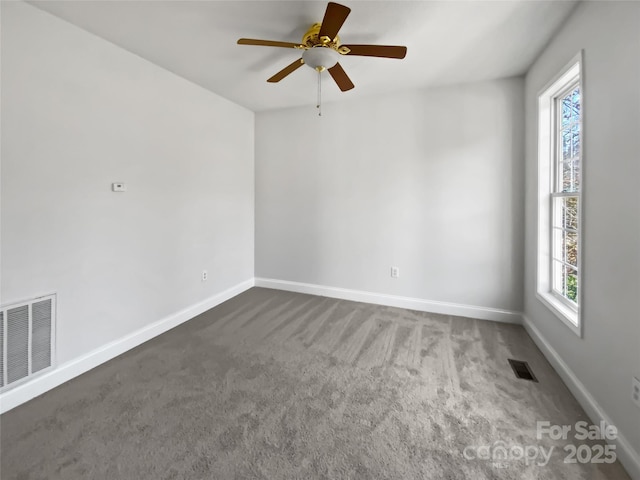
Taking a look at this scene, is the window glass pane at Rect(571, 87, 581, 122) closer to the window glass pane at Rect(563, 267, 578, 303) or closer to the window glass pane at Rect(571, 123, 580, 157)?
the window glass pane at Rect(571, 123, 580, 157)

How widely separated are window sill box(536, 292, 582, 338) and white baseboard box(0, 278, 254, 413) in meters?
3.42

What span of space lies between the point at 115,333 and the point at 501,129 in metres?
4.22

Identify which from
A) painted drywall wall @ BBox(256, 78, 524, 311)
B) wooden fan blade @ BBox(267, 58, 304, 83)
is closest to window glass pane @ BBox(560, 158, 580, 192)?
painted drywall wall @ BBox(256, 78, 524, 311)

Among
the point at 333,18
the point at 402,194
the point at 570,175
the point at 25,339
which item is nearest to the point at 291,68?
the point at 333,18

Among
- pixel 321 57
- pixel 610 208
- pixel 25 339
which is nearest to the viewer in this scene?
pixel 610 208

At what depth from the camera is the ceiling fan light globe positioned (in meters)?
1.90

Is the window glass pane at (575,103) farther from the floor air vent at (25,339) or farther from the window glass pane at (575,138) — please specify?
the floor air vent at (25,339)

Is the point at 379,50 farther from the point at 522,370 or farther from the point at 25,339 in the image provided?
the point at 25,339

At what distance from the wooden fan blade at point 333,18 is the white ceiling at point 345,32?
22 centimetres

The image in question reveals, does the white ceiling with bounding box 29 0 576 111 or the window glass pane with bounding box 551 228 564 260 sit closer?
the white ceiling with bounding box 29 0 576 111

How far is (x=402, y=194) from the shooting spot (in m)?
3.35

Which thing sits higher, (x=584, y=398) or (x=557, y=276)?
(x=557, y=276)

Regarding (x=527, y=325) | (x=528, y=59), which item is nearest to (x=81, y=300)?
(x=527, y=325)

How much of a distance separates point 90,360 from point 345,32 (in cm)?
322
